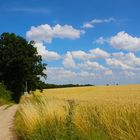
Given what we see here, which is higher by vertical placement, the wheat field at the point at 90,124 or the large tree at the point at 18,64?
the large tree at the point at 18,64

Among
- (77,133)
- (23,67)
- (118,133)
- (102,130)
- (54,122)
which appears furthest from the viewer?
(23,67)

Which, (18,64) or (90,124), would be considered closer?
(90,124)

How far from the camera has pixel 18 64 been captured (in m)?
71.2

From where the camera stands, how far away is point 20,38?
74.4 metres

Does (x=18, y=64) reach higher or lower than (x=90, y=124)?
higher

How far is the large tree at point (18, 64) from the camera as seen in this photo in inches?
2791

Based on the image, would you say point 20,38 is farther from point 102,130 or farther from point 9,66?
point 102,130

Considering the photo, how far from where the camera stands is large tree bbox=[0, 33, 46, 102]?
70887 mm

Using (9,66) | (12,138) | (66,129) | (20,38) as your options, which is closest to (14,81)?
(9,66)

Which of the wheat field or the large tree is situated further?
the large tree

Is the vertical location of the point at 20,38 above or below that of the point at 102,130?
above

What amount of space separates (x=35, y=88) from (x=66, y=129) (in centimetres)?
6354

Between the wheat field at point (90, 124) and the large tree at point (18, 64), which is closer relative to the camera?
the wheat field at point (90, 124)

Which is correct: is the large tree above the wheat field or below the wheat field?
above
